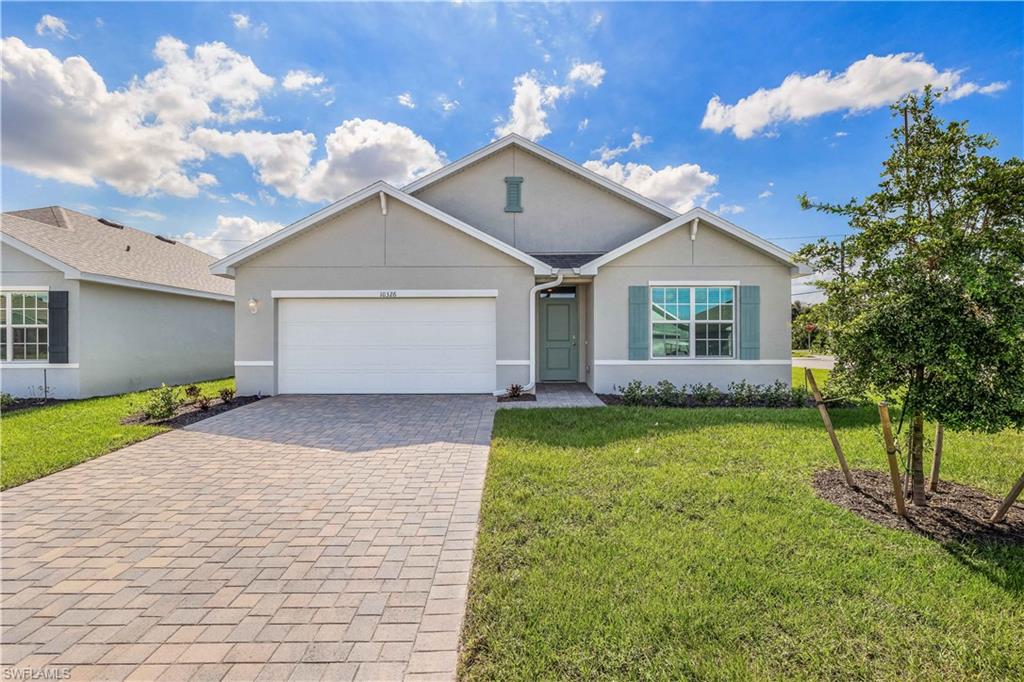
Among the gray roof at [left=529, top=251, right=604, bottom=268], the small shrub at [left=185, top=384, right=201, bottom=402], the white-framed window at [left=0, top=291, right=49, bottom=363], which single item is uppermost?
the gray roof at [left=529, top=251, right=604, bottom=268]

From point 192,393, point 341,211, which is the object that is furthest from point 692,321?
point 192,393

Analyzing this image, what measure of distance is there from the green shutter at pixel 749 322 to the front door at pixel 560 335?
4.15 m

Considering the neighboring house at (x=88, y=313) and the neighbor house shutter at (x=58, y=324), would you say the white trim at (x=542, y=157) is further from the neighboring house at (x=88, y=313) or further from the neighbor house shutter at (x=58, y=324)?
the neighbor house shutter at (x=58, y=324)

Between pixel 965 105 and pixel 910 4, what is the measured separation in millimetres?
2486

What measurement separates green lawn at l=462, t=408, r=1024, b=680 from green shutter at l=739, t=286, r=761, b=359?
5123 millimetres

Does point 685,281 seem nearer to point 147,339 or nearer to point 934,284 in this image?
point 934,284

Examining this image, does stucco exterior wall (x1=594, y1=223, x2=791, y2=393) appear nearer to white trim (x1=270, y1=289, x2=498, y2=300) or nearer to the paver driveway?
white trim (x1=270, y1=289, x2=498, y2=300)

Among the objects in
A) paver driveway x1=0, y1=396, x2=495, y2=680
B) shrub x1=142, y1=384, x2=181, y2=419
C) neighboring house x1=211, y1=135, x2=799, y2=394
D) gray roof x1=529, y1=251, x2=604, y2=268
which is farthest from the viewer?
gray roof x1=529, y1=251, x2=604, y2=268

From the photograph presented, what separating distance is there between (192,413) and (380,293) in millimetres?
4508

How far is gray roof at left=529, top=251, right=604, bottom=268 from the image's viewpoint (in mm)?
10984

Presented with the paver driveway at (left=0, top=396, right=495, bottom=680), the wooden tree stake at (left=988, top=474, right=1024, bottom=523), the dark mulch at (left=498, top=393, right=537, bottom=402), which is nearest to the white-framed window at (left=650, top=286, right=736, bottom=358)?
the dark mulch at (left=498, top=393, right=537, bottom=402)

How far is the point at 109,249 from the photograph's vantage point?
1222 cm

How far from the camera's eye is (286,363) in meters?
10.3
